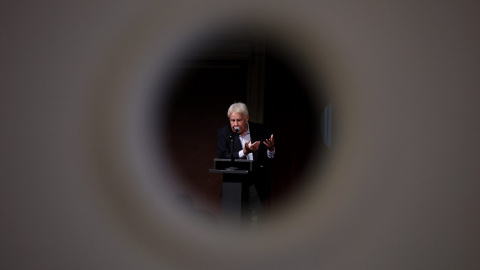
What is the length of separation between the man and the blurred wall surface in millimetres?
659

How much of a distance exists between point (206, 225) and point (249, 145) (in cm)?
80

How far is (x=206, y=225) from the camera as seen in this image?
1821mm

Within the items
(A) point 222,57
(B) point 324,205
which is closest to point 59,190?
(B) point 324,205

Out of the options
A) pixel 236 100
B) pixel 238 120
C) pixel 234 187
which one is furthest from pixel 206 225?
pixel 236 100

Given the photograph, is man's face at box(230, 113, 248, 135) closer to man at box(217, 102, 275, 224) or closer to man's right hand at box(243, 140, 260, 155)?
man at box(217, 102, 275, 224)

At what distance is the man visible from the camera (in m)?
2.55

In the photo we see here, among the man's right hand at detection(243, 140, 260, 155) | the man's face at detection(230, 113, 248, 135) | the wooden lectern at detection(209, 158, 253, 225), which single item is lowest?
the wooden lectern at detection(209, 158, 253, 225)

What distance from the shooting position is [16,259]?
1.63 meters

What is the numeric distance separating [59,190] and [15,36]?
60 cm

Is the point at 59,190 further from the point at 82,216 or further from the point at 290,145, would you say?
the point at 290,145

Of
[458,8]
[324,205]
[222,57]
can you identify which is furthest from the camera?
[222,57]

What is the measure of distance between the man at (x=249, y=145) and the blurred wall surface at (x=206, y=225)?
0.66 m

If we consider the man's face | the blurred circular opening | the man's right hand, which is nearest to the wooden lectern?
the man's right hand

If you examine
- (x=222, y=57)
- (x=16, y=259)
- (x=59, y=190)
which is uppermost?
(x=222, y=57)
